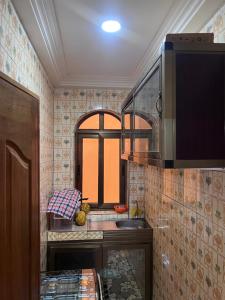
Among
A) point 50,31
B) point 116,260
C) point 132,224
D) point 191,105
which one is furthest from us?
point 132,224

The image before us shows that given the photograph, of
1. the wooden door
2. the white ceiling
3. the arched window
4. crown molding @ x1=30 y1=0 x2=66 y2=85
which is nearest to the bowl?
the arched window

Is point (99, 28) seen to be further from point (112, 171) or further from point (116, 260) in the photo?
point (116, 260)

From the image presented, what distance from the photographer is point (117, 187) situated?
3.43m

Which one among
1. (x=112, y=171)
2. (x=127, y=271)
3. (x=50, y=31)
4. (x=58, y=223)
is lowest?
(x=127, y=271)

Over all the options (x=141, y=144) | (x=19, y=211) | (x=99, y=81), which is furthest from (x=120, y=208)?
(x=19, y=211)

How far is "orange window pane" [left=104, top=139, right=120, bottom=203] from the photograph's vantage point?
11.1 ft

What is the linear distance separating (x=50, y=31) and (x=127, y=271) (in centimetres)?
246

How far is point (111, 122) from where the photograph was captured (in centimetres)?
338

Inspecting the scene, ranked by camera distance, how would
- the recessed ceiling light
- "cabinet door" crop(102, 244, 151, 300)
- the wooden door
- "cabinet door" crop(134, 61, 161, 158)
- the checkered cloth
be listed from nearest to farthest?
1. the wooden door
2. "cabinet door" crop(134, 61, 161, 158)
3. the recessed ceiling light
4. the checkered cloth
5. "cabinet door" crop(102, 244, 151, 300)

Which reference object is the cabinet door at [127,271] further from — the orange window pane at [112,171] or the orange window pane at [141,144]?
the orange window pane at [141,144]

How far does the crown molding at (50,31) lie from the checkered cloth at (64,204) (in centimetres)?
124

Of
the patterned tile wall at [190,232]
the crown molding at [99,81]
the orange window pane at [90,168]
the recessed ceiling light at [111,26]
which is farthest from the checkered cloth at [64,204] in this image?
the recessed ceiling light at [111,26]

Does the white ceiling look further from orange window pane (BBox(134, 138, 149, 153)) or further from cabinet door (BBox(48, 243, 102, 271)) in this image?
cabinet door (BBox(48, 243, 102, 271))

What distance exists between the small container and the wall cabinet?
195 centimetres
